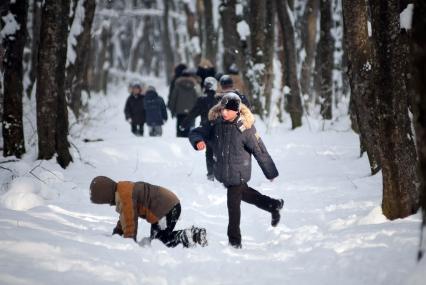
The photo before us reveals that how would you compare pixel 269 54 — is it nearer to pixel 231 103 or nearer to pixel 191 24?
pixel 191 24

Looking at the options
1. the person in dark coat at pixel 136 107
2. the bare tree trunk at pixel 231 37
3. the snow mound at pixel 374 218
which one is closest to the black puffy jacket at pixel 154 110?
the person in dark coat at pixel 136 107

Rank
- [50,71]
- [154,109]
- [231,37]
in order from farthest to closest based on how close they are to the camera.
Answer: [231,37] → [154,109] → [50,71]

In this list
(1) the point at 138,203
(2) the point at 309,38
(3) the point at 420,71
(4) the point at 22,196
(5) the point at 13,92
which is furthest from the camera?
(2) the point at 309,38

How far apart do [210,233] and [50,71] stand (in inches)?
177

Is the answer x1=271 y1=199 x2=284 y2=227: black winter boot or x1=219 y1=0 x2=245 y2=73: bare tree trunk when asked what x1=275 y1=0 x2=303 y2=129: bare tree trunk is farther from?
x1=271 y1=199 x2=284 y2=227: black winter boot

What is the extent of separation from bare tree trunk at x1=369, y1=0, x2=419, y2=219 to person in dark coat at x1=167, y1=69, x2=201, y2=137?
8.65 m

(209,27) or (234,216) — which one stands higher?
(209,27)

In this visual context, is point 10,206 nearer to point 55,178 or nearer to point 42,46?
point 55,178

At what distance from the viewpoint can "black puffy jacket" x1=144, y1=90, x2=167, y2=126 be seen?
15.0 m

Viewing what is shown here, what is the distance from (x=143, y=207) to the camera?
577 centimetres

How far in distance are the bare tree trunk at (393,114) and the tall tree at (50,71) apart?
18.8 feet

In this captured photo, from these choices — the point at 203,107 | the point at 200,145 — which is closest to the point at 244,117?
the point at 200,145

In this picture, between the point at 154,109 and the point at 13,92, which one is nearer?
the point at 13,92

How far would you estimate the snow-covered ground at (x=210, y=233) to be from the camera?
4.53m
